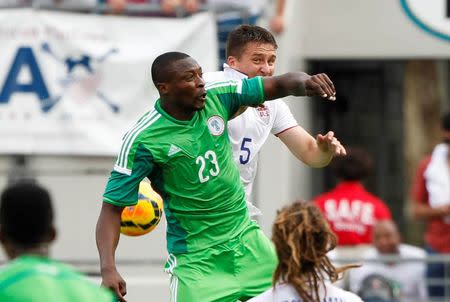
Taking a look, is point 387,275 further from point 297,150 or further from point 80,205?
point 297,150

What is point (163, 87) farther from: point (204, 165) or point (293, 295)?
point (293, 295)

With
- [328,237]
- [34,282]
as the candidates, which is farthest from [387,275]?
[34,282]

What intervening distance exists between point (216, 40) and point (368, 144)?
307cm

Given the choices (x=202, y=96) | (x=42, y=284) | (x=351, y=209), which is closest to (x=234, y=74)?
(x=202, y=96)

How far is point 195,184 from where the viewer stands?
7.83 metres

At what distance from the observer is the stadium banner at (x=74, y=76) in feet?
42.1

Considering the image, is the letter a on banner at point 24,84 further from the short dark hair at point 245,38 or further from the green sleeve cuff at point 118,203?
the green sleeve cuff at point 118,203

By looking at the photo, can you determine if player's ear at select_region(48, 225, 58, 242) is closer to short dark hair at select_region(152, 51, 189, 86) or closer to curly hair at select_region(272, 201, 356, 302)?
curly hair at select_region(272, 201, 356, 302)

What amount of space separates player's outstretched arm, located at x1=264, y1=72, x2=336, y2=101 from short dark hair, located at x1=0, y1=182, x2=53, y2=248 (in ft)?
6.73

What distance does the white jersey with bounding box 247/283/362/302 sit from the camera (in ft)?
22.8

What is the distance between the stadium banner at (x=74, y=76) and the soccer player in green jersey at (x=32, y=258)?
709 centimetres

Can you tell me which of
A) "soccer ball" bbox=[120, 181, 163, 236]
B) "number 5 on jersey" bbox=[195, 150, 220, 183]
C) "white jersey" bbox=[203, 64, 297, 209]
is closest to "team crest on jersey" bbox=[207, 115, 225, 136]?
"number 5 on jersey" bbox=[195, 150, 220, 183]

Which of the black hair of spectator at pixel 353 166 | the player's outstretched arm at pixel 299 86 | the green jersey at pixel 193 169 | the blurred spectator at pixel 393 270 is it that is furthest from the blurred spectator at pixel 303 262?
the black hair of spectator at pixel 353 166

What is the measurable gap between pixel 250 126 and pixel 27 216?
2.83 metres
